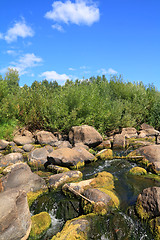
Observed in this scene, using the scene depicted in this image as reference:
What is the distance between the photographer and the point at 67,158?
10.4 meters

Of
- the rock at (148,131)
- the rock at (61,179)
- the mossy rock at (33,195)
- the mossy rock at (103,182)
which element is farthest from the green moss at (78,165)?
the rock at (148,131)

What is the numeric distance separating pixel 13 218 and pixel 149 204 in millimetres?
3955

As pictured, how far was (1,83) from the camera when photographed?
842 inches

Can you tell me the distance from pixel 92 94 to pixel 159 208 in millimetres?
18091

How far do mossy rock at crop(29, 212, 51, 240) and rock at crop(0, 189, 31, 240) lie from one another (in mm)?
199

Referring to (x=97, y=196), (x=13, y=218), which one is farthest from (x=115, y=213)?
(x=13, y=218)

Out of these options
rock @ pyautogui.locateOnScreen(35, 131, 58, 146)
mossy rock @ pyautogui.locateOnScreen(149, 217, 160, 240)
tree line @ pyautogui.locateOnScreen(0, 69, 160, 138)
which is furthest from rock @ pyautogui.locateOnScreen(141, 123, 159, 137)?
mossy rock @ pyautogui.locateOnScreen(149, 217, 160, 240)

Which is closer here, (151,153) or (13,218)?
(13,218)

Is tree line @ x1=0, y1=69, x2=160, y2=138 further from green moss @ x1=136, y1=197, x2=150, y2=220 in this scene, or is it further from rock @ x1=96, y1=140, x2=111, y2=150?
green moss @ x1=136, y1=197, x2=150, y2=220

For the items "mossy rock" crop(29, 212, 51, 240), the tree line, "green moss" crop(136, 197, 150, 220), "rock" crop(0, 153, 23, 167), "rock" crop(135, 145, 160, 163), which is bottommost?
"mossy rock" crop(29, 212, 51, 240)

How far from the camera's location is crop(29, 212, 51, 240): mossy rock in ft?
17.2

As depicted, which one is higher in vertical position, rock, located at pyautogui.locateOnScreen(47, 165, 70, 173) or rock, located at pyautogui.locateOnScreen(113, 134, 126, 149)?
rock, located at pyautogui.locateOnScreen(113, 134, 126, 149)

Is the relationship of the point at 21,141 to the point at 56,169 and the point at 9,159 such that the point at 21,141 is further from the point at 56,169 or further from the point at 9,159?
the point at 56,169

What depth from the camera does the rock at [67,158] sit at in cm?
1026
